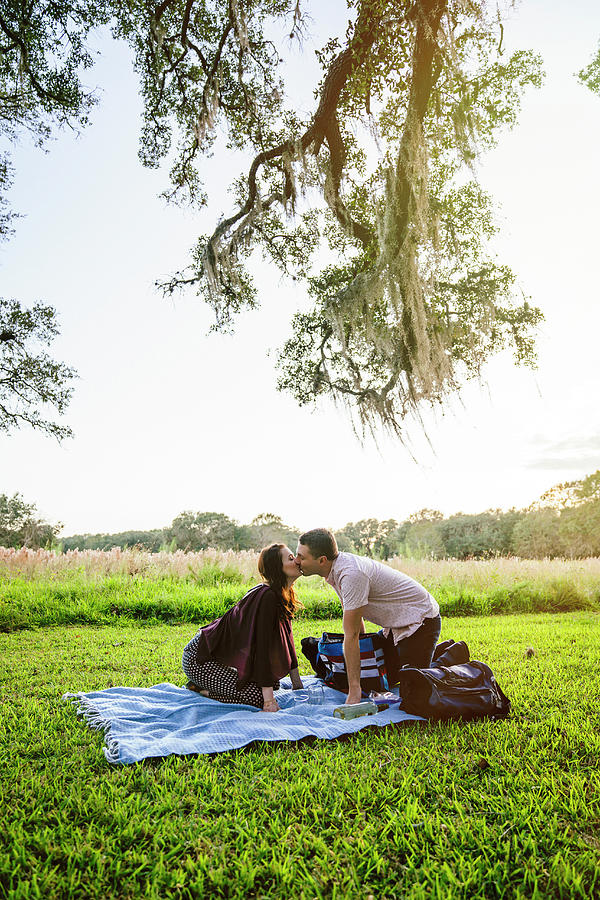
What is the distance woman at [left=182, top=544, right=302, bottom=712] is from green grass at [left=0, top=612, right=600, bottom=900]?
23.7 inches

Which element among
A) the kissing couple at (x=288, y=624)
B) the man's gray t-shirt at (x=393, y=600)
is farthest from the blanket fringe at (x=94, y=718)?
the man's gray t-shirt at (x=393, y=600)

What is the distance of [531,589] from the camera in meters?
9.92

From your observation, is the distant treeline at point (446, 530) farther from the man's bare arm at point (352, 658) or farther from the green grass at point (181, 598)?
the man's bare arm at point (352, 658)

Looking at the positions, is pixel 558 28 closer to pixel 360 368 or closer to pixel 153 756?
pixel 360 368

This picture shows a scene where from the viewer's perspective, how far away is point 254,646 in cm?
351

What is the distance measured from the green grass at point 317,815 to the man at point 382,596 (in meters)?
0.66

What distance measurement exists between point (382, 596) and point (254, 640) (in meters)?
0.90

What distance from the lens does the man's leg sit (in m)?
3.73

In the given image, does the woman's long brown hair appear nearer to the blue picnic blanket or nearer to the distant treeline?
the blue picnic blanket

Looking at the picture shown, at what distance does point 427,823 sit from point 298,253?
9536 millimetres

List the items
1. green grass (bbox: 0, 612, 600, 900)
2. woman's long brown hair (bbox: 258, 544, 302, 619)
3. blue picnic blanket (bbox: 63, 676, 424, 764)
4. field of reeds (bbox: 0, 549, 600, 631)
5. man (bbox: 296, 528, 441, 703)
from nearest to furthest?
1. green grass (bbox: 0, 612, 600, 900)
2. blue picnic blanket (bbox: 63, 676, 424, 764)
3. man (bbox: 296, 528, 441, 703)
4. woman's long brown hair (bbox: 258, 544, 302, 619)
5. field of reeds (bbox: 0, 549, 600, 631)

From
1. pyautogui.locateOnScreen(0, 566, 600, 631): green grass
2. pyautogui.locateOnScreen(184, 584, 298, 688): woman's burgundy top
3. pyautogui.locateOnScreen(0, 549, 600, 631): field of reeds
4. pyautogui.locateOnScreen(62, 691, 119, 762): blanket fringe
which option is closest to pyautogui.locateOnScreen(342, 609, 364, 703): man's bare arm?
pyautogui.locateOnScreen(184, 584, 298, 688): woman's burgundy top

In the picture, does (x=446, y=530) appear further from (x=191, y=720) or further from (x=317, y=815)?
(x=317, y=815)

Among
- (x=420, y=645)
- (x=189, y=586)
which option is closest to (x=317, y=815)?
(x=420, y=645)
